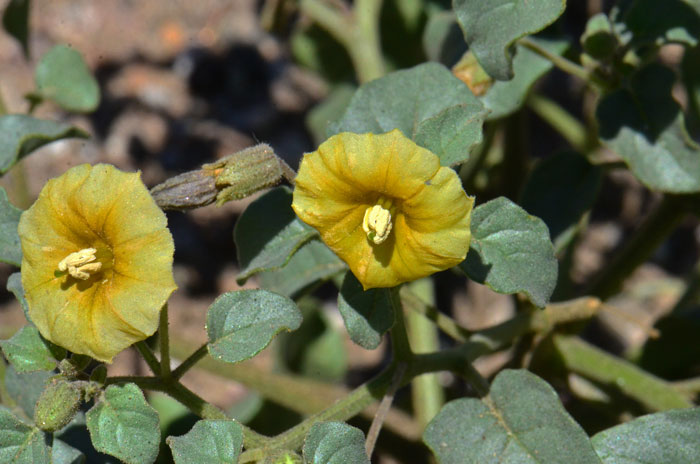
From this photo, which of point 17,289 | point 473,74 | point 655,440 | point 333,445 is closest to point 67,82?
point 17,289

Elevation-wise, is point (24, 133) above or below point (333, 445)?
above

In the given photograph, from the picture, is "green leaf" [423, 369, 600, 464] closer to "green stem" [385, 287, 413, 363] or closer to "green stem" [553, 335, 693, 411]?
"green stem" [385, 287, 413, 363]

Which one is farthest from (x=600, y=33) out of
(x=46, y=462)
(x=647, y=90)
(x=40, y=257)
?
(x=46, y=462)

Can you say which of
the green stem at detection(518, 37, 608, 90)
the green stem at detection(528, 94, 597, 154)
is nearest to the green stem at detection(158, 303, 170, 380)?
the green stem at detection(518, 37, 608, 90)

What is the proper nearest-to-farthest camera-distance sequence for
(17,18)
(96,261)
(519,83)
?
(96,261) → (519,83) → (17,18)

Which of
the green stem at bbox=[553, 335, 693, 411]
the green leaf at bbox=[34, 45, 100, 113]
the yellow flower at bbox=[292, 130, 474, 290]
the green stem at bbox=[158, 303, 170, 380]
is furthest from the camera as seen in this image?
the green leaf at bbox=[34, 45, 100, 113]

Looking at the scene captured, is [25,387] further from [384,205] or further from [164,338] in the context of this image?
[384,205]
